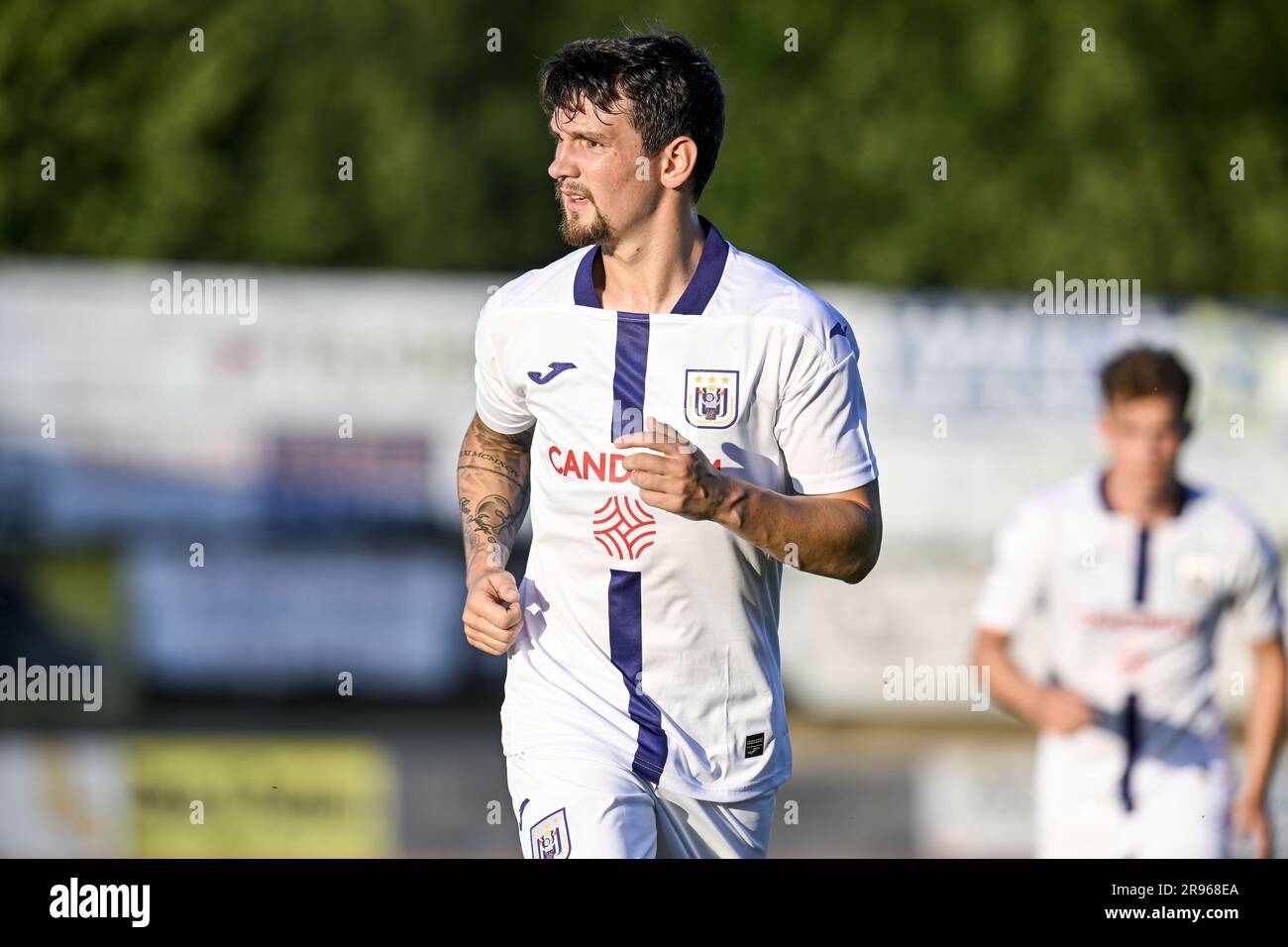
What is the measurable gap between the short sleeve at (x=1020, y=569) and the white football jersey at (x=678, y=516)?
2.88 m

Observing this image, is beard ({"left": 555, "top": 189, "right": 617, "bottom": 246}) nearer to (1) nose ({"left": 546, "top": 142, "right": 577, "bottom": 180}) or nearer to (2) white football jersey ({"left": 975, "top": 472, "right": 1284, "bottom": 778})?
(1) nose ({"left": 546, "top": 142, "right": 577, "bottom": 180})

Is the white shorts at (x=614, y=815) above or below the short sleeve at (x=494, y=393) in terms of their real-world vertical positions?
below

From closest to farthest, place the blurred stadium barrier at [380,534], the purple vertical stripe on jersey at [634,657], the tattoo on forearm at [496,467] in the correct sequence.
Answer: the purple vertical stripe on jersey at [634,657] < the tattoo on forearm at [496,467] < the blurred stadium barrier at [380,534]

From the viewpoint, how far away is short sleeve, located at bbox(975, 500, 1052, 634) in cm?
719

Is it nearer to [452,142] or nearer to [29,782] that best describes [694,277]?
[29,782]

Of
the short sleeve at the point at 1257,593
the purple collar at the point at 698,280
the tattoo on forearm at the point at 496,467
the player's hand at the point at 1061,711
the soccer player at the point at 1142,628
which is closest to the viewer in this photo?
the purple collar at the point at 698,280

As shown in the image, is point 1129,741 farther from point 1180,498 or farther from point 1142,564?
point 1180,498

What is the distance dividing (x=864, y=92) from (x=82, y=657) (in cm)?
953

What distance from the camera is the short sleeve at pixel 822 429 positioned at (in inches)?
174

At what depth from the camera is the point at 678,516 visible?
4.40m

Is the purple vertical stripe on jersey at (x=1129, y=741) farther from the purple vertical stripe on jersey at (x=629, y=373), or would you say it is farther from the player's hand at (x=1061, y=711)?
the purple vertical stripe on jersey at (x=629, y=373)

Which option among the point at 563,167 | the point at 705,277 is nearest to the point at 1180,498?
the point at 705,277

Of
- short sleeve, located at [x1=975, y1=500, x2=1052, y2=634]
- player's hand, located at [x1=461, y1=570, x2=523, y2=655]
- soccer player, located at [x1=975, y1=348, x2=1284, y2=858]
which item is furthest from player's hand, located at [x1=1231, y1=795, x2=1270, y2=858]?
player's hand, located at [x1=461, y1=570, x2=523, y2=655]

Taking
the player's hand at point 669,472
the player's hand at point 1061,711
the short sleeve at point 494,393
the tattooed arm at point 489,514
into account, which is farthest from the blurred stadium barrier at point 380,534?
the player's hand at point 669,472
